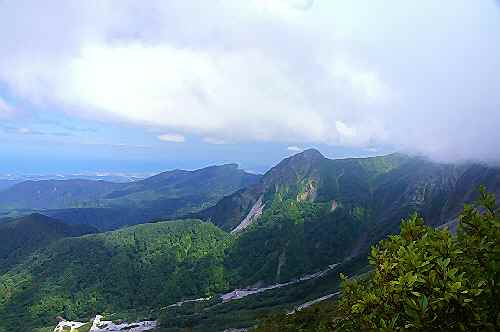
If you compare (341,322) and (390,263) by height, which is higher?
(390,263)

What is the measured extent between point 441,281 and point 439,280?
11 centimetres

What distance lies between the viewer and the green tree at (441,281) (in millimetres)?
10180

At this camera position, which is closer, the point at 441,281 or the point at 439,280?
the point at 441,281

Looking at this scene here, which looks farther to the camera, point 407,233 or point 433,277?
point 407,233

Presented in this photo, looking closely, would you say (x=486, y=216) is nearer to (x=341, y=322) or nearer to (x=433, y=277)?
(x=433, y=277)

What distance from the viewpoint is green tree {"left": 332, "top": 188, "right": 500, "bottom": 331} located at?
10.2 meters

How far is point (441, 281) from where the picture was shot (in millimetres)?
10219

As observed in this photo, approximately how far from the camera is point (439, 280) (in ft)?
33.9

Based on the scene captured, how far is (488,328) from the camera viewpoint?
1041 centimetres

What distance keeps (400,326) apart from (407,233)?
3222mm

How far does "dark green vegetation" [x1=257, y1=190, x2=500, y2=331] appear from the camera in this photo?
10.2 meters

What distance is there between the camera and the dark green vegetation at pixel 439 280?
401 inches

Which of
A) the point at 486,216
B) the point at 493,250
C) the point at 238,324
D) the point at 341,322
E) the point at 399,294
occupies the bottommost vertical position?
the point at 238,324

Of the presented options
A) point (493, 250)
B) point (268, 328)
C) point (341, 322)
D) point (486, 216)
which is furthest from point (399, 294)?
point (268, 328)
